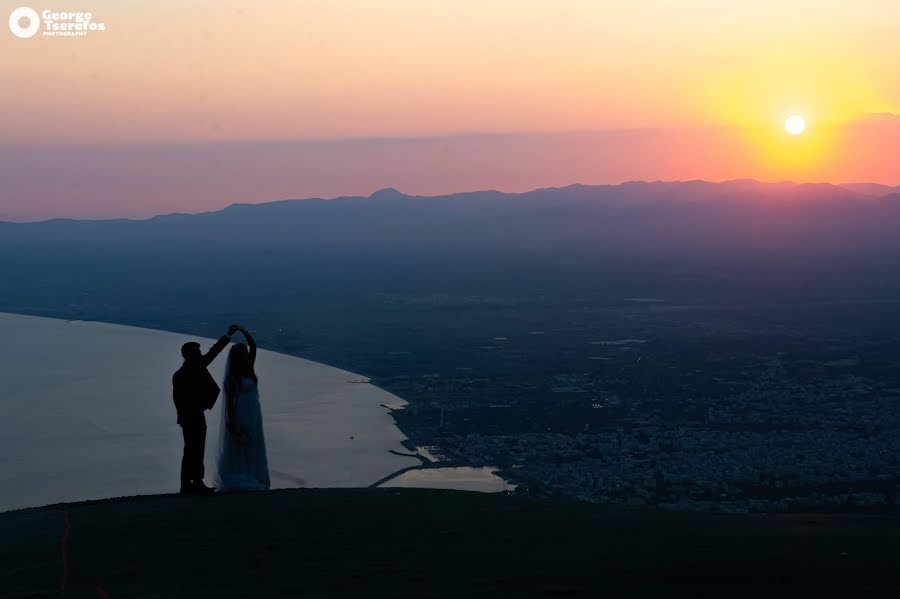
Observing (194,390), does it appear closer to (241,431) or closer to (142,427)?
(241,431)

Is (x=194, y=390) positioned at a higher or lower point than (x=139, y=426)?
higher

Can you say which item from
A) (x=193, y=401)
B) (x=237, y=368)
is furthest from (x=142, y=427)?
(x=237, y=368)

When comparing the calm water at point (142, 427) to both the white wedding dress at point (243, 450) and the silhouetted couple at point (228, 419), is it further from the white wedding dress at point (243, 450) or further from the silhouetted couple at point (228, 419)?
the white wedding dress at point (243, 450)

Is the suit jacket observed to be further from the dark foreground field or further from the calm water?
the calm water

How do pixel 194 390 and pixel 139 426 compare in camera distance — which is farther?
pixel 139 426

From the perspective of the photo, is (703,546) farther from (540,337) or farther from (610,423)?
(540,337)

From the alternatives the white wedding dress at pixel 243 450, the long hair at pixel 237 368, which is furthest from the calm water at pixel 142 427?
the long hair at pixel 237 368

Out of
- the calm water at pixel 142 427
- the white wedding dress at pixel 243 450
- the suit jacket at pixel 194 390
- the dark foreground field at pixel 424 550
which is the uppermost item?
the suit jacket at pixel 194 390
